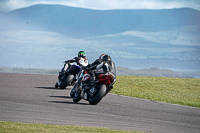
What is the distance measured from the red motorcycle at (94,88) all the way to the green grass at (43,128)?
383 centimetres

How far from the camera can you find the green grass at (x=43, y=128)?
734 centimetres

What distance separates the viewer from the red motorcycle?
39.0 ft

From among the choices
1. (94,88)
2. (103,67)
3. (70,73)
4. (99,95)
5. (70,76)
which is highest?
(103,67)

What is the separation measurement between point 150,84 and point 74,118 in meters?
15.4

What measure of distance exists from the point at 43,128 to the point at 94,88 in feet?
15.2

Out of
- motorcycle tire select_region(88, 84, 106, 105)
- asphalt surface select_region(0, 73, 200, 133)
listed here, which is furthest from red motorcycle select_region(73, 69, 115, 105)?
asphalt surface select_region(0, 73, 200, 133)

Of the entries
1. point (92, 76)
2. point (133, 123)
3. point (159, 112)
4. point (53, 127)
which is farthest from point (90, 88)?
point (53, 127)

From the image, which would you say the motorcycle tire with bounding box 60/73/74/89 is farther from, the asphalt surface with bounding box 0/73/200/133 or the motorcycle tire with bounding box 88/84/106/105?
the motorcycle tire with bounding box 88/84/106/105

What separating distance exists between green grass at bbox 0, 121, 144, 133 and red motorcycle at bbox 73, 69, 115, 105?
383 centimetres

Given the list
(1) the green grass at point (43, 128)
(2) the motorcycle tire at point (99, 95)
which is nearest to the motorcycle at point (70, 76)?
(2) the motorcycle tire at point (99, 95)

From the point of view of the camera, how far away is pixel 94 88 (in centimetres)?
1212

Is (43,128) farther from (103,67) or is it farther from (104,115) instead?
(103,67)

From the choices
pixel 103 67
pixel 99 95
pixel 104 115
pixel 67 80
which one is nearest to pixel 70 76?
pixel 67 80

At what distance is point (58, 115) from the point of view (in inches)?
389
